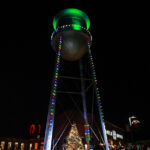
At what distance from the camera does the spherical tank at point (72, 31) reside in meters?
12.1

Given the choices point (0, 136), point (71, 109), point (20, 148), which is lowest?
point (20, 148)

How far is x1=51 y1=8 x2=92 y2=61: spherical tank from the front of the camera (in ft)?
39.8

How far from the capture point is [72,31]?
39.5 feet

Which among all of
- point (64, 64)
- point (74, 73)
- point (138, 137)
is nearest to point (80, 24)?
point (64, 64)

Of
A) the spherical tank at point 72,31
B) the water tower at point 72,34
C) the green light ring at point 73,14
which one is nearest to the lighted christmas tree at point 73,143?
the water tower at point 72,34

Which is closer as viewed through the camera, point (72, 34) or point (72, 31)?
point (72, 31)

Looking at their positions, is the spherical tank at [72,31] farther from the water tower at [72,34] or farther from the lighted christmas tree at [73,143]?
the lighted christmas tree at [73,143]

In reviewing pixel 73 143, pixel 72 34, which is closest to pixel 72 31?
pixel 72 34

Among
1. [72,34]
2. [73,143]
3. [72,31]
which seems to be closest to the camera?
[72,31]

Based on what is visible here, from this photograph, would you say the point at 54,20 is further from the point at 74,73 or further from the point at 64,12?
the point at 74,73

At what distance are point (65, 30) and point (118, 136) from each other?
32.7 m

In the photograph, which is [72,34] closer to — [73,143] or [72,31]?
[72,31]

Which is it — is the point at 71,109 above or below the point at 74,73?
below

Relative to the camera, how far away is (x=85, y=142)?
1170cm
